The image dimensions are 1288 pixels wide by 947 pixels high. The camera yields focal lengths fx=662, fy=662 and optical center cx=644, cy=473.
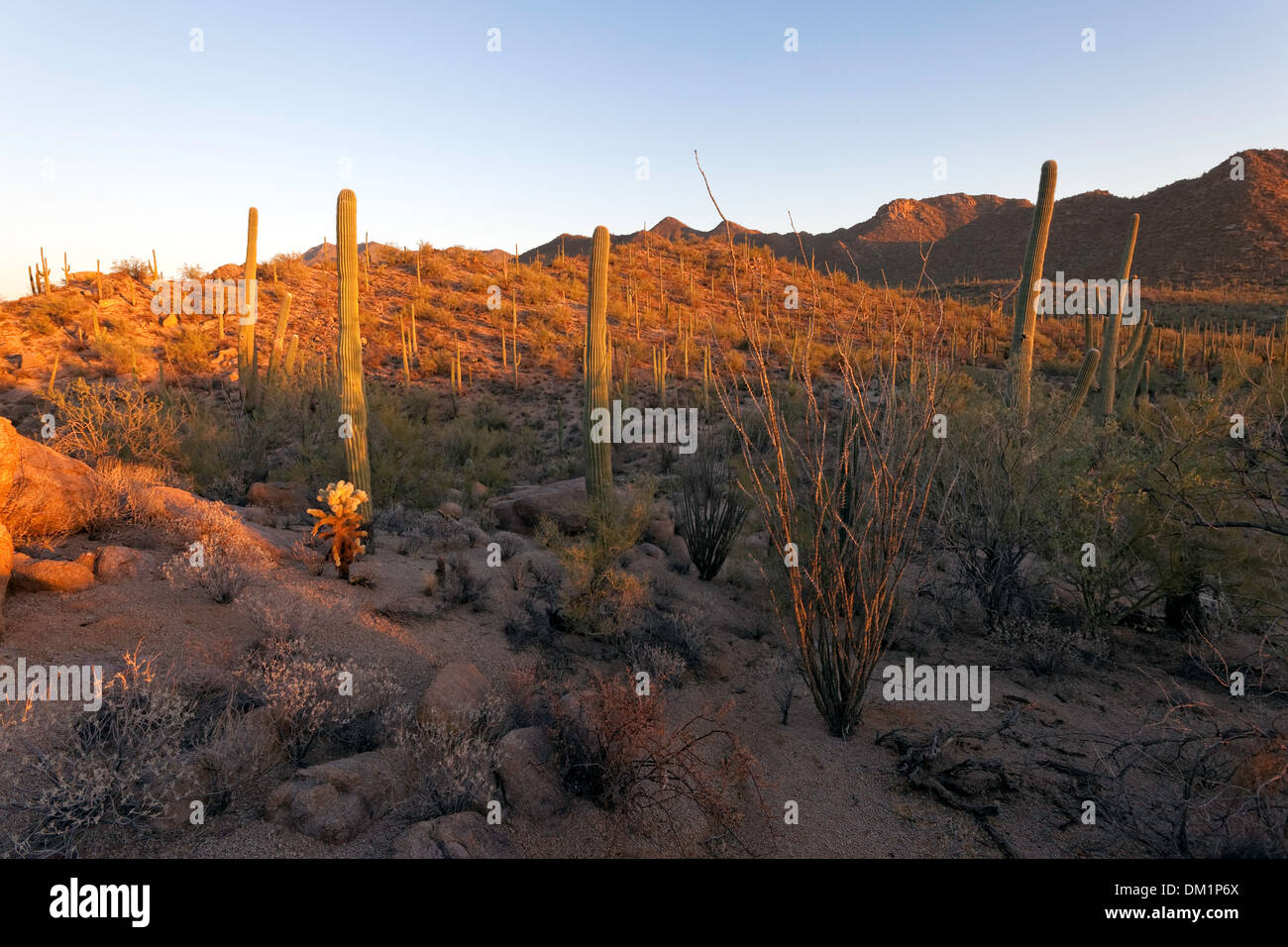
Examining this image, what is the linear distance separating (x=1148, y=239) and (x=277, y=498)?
158 ft

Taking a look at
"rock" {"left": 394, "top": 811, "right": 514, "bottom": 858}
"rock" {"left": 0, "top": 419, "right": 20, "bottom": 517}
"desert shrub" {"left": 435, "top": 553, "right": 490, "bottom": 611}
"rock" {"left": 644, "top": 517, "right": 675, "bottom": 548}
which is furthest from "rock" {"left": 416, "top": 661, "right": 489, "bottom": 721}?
"rock" {"left": 644, "top": 517, "right": 675, "bottom": 548}

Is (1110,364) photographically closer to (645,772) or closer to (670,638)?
(670,638)

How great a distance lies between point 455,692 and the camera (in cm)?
417

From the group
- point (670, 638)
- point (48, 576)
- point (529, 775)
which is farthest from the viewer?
point (670, 638)

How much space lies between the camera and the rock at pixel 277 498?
9234 mm

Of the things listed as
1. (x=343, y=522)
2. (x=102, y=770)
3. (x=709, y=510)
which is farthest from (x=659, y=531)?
(x=102, y=770)

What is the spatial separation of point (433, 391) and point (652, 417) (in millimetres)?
6870

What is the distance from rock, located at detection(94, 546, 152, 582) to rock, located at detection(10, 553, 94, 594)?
149mm

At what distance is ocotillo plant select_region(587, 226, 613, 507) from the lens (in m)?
8.95

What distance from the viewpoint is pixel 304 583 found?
19.0 feet

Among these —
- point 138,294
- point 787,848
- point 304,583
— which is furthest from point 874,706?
point 138,294

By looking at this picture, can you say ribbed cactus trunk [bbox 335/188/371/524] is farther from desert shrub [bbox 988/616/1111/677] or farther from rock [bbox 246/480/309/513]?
desert shrub [bbox 988/616/1111/677]

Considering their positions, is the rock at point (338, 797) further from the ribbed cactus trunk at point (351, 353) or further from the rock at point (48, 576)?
the ribbed cactus trunk at point (351, 353)
